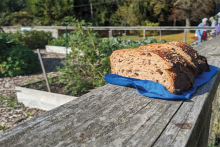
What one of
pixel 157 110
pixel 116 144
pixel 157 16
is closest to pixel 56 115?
pixel 116 144

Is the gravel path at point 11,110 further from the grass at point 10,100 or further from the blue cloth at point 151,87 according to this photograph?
the blue cloth at point 151,87

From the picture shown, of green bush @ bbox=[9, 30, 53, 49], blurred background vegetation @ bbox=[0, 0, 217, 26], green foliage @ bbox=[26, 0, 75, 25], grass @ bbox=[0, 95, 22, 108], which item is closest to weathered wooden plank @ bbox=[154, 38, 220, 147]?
grass @ bbox=[0, 95, 22, 108]

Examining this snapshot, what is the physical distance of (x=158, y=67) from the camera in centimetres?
151

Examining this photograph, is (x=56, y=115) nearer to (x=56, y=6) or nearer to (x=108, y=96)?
(x=108, y=96)

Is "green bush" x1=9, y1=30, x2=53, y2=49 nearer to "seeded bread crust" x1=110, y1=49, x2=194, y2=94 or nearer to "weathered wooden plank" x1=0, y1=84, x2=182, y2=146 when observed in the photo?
"seeded bread crust" x1=110, y1=49, x2=194, y2=94

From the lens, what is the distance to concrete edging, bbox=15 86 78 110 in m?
4.14

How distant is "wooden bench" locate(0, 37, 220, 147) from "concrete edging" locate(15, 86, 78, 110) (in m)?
2.95

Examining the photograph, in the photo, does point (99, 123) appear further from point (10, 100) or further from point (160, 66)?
point (10, 100)

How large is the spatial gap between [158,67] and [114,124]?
2.33 ft

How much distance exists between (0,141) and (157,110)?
2.67 feet

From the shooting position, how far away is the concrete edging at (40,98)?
4141 millimetres

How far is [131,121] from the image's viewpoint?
1.00 m

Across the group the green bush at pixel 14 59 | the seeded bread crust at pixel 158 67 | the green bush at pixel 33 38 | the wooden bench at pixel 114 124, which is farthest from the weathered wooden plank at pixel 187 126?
the green bush at pixel 33 38

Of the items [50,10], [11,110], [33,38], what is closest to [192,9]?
[50,10]
